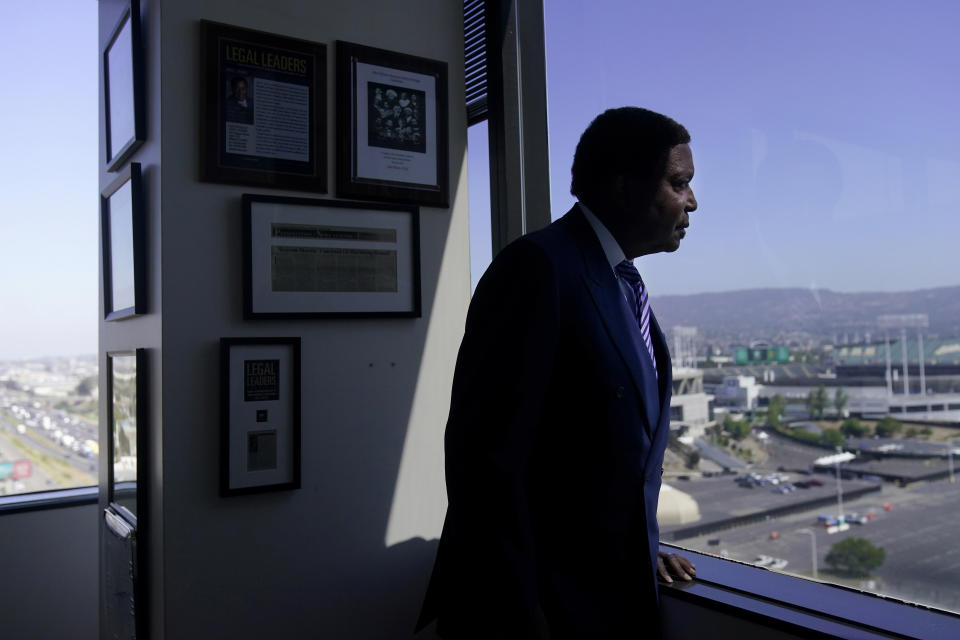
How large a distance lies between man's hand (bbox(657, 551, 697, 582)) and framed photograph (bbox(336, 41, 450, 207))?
1.36m

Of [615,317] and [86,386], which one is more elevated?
[615,317]

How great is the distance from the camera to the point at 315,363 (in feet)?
7.48

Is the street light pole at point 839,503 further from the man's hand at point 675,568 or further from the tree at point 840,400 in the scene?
the man's hand at point 675,568

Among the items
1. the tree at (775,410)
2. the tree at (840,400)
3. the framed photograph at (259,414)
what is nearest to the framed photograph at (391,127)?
the framed photograph at (259,414)

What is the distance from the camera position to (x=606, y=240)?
5.38ft

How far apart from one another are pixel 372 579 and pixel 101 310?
1.50 m

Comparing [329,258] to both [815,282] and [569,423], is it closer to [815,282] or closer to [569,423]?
[569,423]

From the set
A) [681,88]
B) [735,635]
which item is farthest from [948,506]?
[681,88]

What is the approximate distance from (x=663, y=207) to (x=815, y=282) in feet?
1.39

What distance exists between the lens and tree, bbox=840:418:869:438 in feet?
5.22

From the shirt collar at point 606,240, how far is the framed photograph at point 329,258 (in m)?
0.92

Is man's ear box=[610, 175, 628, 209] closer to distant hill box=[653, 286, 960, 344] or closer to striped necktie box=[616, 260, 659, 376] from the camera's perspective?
striped necktie box=[616, 260, 659, 376]

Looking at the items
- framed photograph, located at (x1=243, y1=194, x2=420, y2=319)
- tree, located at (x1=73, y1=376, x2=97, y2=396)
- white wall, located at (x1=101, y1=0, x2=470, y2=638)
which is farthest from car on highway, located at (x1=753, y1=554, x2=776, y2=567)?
tree, located at (x1=73, y1=376, x2=97, y2=396)

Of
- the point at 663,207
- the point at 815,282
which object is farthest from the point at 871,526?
the point at 663,207
